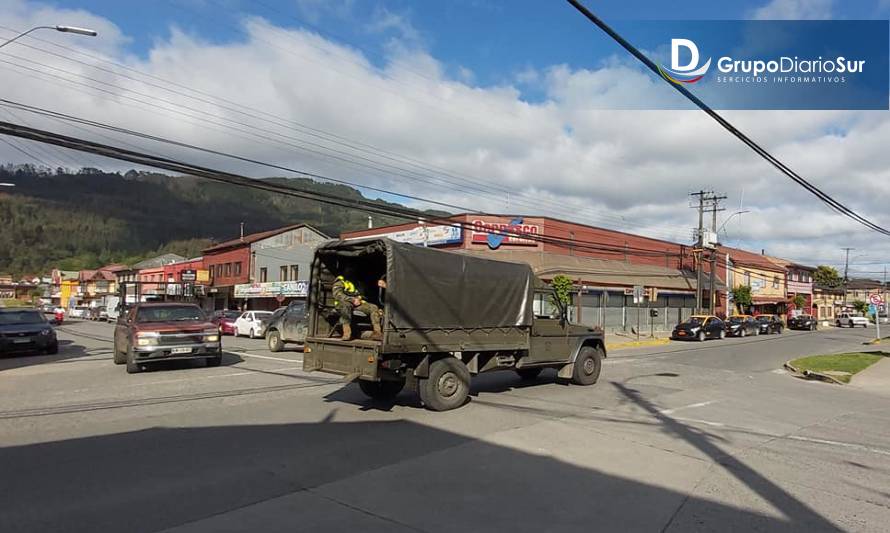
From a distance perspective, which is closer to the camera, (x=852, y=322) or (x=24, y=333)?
(x=24, y=333)

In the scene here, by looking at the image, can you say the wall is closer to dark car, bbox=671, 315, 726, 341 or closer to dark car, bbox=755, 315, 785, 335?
dark car, bbox=671, 315, 726, 341

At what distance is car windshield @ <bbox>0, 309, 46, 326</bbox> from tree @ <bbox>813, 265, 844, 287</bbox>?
290 feet

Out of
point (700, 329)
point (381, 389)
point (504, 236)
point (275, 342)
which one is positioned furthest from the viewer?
point (700, 329)

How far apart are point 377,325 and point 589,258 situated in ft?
101

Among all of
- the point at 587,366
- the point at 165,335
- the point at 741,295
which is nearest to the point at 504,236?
the point at 587,366

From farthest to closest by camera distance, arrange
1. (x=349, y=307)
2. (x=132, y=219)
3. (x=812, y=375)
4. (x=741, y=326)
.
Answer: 1. (x=132, y=219)
2. (x=741, y=326)
3. (x=812, y=375)
4. (x=349, y=307)

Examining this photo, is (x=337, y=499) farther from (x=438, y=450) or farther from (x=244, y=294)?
(x=244, y=294)

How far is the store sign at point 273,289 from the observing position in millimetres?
44116

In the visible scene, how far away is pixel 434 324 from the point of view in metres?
9.73

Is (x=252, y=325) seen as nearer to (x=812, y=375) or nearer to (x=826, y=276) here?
(x=812, y=375)

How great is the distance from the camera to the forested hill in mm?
99000

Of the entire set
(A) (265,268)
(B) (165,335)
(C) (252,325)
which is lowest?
(C) (252,325)

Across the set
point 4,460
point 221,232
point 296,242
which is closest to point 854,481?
point 4,460

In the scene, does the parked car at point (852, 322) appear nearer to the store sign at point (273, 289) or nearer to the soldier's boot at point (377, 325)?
the store sign at point (273, 289)
